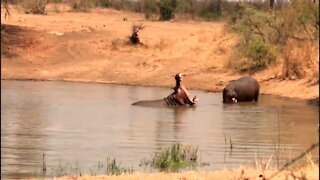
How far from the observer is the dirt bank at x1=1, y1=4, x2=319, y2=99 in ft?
93.9

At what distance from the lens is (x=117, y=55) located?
32.7 meters

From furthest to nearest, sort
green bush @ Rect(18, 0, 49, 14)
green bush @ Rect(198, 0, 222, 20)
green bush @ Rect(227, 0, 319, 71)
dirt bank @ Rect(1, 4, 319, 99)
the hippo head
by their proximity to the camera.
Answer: green bush @ Rect(198, 0, 222, 20)
green bush @ Rect(18, 0, 49, 14)
dirt bank @ Rect(1, 4, 319, 99)
green bush @ Rect(227, 0, 319, 71)
the hippo head

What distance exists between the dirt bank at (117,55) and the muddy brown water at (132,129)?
11.2 feet

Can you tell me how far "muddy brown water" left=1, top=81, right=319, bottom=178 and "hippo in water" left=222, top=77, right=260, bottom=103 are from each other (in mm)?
323

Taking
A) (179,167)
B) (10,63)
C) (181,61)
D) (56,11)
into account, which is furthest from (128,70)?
(179,167)

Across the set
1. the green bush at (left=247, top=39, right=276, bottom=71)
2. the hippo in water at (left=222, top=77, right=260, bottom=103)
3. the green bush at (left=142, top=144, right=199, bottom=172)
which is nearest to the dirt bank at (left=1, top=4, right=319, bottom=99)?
the green bush at (left=247, top=39, right=276, bottom=71)

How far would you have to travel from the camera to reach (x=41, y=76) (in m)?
29.7

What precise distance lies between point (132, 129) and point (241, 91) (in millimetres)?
7605

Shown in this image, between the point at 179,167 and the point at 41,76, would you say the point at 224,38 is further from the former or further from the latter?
the point at 179,167

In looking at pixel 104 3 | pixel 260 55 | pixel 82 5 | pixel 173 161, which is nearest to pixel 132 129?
pixel 173 161

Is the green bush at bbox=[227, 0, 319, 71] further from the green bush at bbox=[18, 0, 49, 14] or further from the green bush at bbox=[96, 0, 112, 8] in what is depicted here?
the green bush at bbox=[96, 0, 112, 8]

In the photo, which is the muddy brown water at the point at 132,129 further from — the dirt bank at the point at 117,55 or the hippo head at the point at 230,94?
the dirt bank at the point at 117,55

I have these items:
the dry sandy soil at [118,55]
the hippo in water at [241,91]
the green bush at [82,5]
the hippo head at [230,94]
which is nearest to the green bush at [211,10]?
the green bush at [82,5]

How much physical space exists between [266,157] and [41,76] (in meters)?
18.2
